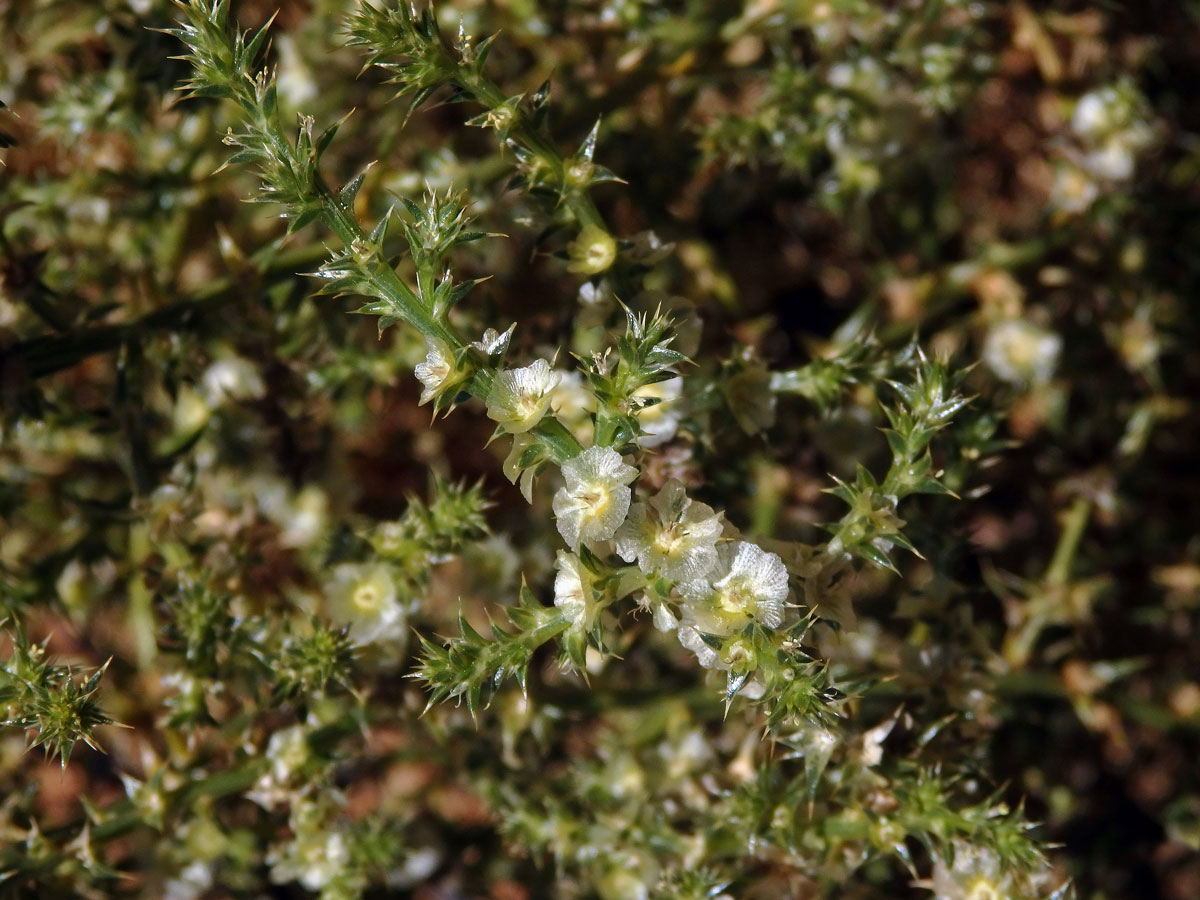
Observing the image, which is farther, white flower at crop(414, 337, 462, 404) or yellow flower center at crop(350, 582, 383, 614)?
yellow flower center at crop(350, 582, 383, 614)

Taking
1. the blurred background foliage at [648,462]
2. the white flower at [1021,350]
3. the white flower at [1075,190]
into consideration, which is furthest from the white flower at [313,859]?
the white flower at [1075,190]

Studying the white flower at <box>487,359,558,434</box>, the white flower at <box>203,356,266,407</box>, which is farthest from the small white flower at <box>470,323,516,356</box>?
the white flower at <box>203,356,266,407</box>

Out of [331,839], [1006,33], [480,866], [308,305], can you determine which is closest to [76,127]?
[308,305]

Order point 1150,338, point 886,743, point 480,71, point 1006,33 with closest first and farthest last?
point 480,71, point 886,743, point 1150,338, point 1006,33

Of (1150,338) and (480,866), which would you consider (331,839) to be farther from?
(1150,338)

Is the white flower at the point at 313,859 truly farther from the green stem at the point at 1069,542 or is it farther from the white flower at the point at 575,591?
the green stem at the point at 1069,542

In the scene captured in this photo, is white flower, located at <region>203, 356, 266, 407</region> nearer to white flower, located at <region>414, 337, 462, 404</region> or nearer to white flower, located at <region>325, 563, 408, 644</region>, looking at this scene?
white flower, located at <region>325, 563, 408, 644</region>
